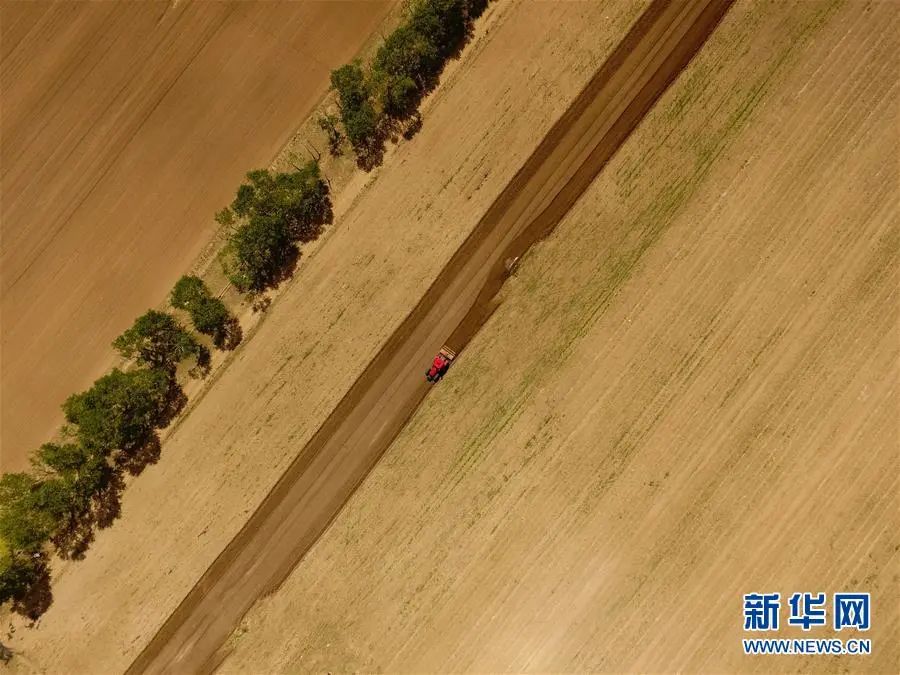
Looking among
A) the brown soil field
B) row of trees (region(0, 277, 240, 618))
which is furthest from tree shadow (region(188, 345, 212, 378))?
the brown soil field

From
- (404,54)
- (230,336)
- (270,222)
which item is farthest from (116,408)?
(404,54)

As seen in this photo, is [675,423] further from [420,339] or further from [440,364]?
[420,339]

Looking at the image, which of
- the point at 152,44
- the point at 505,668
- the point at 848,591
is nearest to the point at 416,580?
the point at 505,668

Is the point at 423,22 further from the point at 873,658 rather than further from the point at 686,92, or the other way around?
the point at 873,658

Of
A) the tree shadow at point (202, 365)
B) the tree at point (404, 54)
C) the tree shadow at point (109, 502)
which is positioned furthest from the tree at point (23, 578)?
the tree at point (404, 54)

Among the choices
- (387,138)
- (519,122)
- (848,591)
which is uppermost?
(519,122)

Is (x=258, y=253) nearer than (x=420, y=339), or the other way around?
(x=258, y=253)
